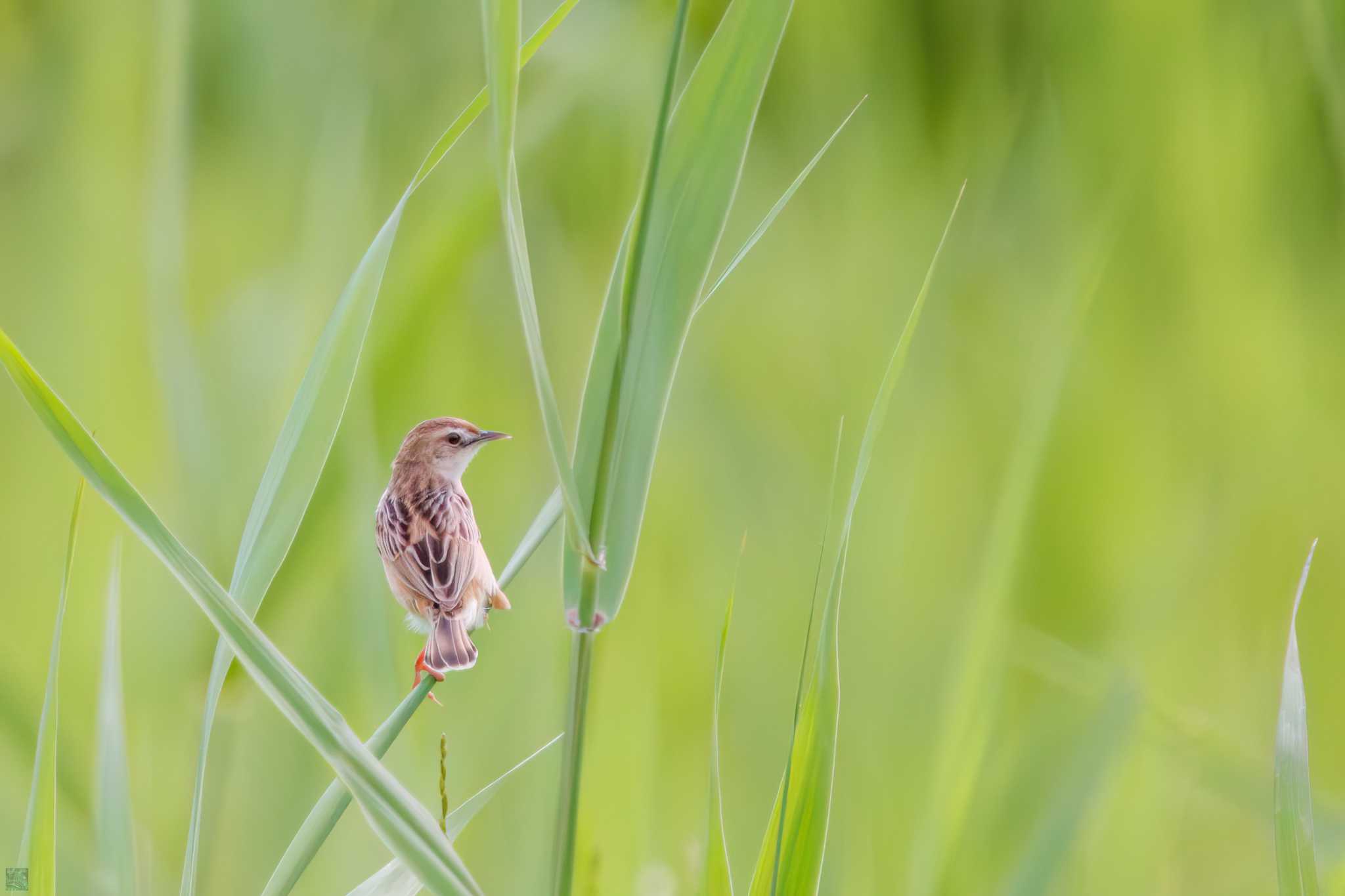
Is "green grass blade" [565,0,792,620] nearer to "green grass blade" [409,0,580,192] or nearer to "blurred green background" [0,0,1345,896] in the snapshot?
"green grass blade" [409,0,580,192]

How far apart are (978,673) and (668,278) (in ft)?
2.80

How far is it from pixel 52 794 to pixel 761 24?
93 cm

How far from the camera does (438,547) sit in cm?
117

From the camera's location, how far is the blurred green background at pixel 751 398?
1.70 metres

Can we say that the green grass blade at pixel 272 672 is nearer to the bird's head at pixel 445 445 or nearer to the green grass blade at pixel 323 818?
the green grass blade at pixel 323 818

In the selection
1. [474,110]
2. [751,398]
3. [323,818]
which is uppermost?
[751,398]

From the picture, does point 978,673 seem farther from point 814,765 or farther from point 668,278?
point 668,278

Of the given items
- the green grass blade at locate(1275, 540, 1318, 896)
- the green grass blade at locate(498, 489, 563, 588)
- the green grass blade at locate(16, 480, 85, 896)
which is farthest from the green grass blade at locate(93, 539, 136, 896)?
the green grass blade at locate(1275, 540, 1318, 896)

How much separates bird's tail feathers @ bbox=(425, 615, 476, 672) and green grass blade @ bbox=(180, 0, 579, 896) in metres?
0.17

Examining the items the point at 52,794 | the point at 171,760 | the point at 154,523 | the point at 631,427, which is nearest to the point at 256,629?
the point at 154,523

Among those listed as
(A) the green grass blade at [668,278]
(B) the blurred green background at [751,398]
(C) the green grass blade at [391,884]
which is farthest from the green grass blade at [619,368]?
(B) the blurred green background at [751,398]

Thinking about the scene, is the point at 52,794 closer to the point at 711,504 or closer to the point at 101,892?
the point at 101,892

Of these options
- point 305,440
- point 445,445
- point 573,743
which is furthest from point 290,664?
point 445,445

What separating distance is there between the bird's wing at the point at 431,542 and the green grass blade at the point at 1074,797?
30.4 inches
